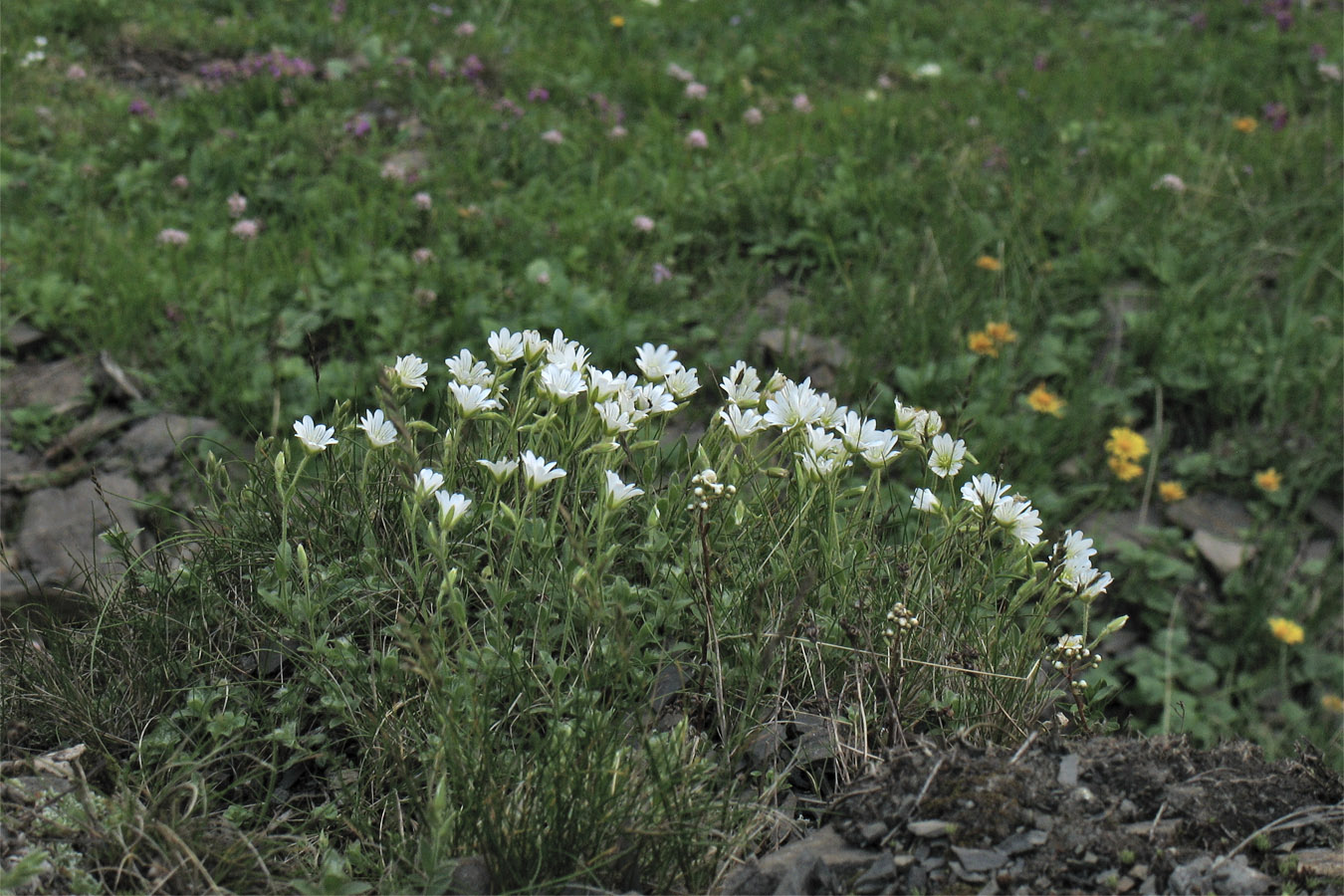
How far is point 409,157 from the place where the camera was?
16.3ft

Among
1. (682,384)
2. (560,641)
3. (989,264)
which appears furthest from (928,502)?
(989,264)

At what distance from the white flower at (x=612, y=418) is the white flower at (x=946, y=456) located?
0.58 meters

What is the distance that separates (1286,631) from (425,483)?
10.1ft

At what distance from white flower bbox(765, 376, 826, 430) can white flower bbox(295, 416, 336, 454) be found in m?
0.78

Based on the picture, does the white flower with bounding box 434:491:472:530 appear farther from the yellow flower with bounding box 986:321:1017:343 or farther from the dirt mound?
the yellow flower with bounding box 986:321:1017:343

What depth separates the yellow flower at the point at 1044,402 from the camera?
155 inches

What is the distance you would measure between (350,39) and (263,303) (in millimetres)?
2267

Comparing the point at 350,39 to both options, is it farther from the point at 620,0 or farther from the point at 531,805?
the point at 531,805

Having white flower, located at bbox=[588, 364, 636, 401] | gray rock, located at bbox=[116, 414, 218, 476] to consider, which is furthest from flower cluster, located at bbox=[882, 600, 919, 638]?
gray rock, located at bbox=[116, 414, 218, 476]

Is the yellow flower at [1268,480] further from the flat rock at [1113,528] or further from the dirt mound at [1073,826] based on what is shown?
the dirt mound at [1073,826]

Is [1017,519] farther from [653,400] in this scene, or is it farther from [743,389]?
[653,400]

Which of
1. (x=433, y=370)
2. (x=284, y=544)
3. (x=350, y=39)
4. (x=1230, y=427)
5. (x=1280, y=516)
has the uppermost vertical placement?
(x=350, y=39)

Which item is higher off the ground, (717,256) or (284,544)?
(717,256)

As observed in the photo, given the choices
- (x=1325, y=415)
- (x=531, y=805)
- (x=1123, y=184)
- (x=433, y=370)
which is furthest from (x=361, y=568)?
(x=1123, y=184)
